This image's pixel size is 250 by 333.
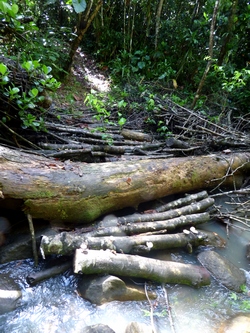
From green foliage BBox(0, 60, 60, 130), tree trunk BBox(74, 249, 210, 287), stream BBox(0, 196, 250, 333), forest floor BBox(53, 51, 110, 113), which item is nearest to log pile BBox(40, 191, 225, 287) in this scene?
tree trunk BBox(74, 249, 210, 287)

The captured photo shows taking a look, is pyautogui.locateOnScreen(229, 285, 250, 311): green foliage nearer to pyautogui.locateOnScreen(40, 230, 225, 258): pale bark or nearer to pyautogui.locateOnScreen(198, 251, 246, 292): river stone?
pyautogui.locateOnScreen(198, 251, 246, 292): river stone

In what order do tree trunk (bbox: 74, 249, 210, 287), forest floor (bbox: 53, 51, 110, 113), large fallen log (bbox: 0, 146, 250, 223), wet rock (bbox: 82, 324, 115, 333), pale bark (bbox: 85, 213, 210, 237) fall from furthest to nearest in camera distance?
forest floor (bbox: 53, 51, 110, 113)
pale bark (bbox: 85, 213, 210, 237)
large fallen log (bbox: 0, 146, 250, 223)
tree trunk (bbox: 74, 249, 210, 287)
wet rock (bbox: 82, 324, 115, 333)

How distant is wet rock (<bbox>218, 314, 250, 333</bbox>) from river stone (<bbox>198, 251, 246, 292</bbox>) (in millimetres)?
433

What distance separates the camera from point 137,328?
2.20 metres

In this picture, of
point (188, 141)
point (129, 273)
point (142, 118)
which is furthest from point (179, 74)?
point (129, 273)

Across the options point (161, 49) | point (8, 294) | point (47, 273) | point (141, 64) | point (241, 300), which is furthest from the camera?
point (161, 49)

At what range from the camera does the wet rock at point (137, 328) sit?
7.16 ft

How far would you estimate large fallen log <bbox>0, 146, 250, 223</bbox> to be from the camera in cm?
253

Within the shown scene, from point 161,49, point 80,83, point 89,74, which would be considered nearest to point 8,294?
point 80,83

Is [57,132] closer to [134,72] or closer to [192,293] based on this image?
[192,293]

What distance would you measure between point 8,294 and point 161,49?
9177mm

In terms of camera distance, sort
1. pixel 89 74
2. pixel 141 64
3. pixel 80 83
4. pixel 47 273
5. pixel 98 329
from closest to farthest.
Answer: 1. pixel 98 329
2. pixel 47 273
3. pixel 80 83
4. pixel 141 64
5. pixel 89 74

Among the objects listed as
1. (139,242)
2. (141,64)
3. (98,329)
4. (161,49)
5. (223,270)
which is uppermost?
(161,49)

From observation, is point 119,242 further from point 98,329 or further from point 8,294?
point 8,294
